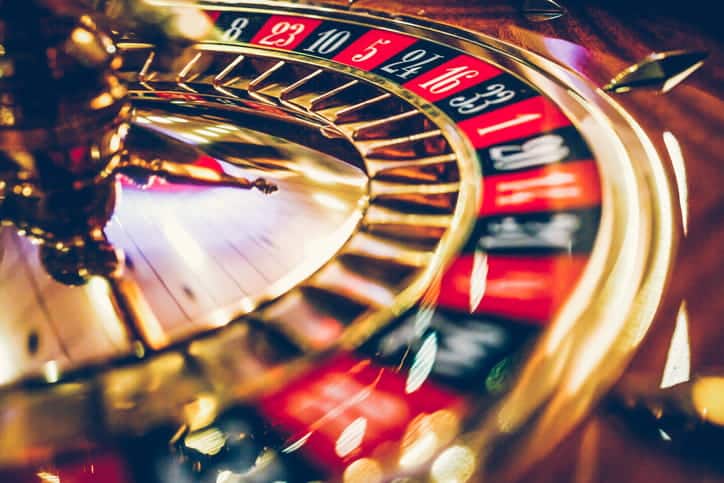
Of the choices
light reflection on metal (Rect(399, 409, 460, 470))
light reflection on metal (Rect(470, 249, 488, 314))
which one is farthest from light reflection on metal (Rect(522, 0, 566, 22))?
light reflection on metal (Rect(399, 409, 460, 470))

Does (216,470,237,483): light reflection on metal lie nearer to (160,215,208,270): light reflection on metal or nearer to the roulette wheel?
the roulette wheel

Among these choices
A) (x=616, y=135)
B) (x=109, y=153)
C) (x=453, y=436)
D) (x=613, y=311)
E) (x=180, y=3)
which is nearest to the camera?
(x=453, y=436)

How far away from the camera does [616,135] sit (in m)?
1.24

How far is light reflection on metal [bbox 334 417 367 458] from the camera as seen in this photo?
724 millimetres

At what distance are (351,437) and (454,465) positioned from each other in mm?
135

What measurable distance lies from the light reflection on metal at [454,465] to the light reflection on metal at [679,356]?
238mm

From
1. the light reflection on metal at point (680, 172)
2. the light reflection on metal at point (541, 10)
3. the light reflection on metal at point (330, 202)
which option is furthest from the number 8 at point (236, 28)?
the light reflection on metal at point (680, 172)

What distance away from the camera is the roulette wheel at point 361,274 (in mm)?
717

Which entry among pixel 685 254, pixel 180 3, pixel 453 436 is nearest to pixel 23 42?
pixel 453 436

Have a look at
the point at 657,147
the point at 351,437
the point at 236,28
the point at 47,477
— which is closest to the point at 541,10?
the point at 657,147

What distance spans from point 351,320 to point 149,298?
0.98ft

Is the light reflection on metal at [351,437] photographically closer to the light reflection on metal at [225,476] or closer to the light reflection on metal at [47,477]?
the light reflection on metal at [225,476]

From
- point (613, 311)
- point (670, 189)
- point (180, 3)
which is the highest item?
point (180, 3)

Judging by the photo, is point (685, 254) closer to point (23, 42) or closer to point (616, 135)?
point (616, 135)
